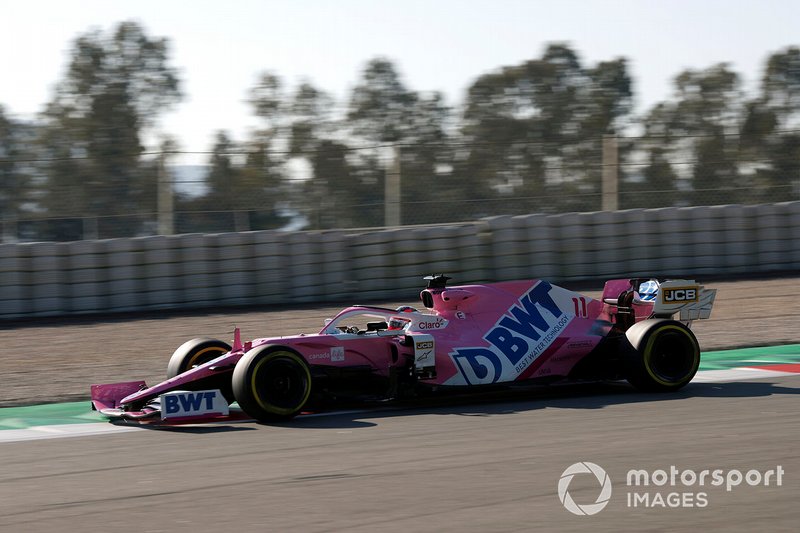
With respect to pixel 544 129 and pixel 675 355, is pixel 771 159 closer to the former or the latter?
pixel 544 129

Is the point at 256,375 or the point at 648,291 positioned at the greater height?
the point at 648,291

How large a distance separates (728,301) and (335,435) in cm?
1006

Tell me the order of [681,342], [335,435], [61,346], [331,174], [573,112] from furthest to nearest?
[573,112] < [331,174] < [61,346] < [681,342] < [335,435]

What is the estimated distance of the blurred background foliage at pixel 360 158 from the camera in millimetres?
15875

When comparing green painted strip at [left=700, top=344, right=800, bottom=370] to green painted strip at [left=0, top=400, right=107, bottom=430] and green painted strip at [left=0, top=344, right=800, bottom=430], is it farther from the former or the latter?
green painted strip at [left=0, top=400, right=107, bottom=430]

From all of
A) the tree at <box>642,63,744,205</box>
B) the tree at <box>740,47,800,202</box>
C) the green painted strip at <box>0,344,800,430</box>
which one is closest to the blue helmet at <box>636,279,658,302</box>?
the green painted strip at <box>0,344,800,430</box>

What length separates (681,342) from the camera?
30.8 feet

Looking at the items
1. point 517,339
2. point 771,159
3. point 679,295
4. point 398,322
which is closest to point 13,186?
point 398,322

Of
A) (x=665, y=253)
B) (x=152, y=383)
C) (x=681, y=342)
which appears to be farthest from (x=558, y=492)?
(x=665, y=253)

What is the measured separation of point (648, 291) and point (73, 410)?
16.6 ft

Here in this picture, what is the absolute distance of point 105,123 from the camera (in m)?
21.1

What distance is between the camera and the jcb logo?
9.62m

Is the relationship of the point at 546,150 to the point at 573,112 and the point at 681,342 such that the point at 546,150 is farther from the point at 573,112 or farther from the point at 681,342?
the point at 681,342

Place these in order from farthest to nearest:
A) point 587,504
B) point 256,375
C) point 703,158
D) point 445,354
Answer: point 703,158 → point 445,354 → point 256,375 → point 587,504
